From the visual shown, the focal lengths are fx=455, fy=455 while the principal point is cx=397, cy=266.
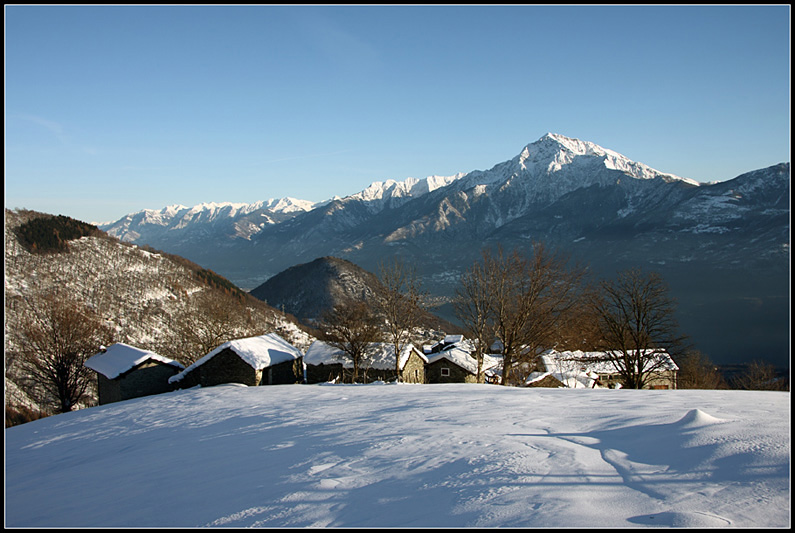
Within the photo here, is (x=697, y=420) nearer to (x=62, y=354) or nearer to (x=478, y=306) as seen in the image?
(x=478, y=306)

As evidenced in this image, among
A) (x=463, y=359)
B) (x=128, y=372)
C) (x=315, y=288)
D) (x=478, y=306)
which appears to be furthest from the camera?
(x=315, y=288)

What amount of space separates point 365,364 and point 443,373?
9012 mm

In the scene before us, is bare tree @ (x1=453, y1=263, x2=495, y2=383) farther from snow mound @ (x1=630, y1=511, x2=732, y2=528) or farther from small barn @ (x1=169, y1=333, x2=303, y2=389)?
snow mound @ (x1=630, y1=511, x2=732, y2=528)

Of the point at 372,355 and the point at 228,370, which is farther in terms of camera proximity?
the point at 372,355

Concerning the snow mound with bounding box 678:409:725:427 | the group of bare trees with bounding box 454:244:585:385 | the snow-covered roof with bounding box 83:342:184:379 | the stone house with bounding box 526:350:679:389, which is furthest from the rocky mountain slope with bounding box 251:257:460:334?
the snow mound with bounding box 678:409:725:427

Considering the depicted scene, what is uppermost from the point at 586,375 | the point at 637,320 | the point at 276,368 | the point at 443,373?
the point at 637,320

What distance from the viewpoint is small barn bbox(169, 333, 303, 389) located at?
1367 inches

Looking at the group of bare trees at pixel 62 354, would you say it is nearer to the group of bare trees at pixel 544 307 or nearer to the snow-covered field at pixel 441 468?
the snow-covered field at pixel 441 468

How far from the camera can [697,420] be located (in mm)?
6609

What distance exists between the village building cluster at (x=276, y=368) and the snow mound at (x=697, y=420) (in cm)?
2474

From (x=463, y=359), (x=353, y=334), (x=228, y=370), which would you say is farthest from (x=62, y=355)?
(x=463, y=359)

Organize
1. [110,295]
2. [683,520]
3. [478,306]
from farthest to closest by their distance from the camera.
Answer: [110,295], [478,306], [683,520]

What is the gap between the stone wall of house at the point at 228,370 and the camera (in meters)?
34.7

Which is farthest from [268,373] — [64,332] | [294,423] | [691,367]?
[691,367]
